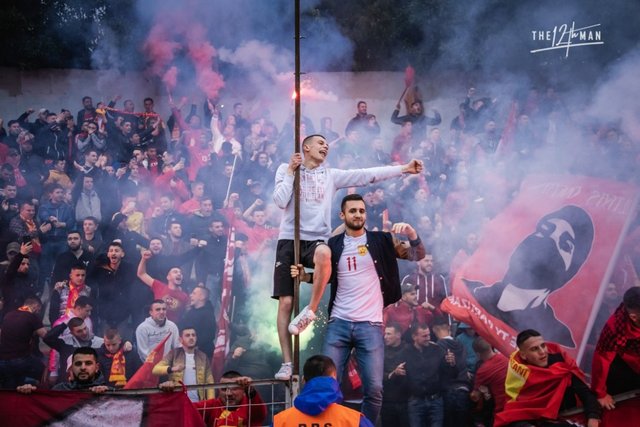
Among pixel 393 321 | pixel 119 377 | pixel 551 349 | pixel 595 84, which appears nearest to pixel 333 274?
pixel 551 349

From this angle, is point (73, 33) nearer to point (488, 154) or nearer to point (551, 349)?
point (488, 154)

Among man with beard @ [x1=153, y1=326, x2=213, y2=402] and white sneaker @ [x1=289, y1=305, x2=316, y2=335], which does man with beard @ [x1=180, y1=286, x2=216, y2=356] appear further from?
white sneaker @ [x1=289, y1=305, x2=316, y2=335]

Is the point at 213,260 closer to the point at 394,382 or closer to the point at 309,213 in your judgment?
the point at 394,382

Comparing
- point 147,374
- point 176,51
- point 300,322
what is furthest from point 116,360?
point 176,51

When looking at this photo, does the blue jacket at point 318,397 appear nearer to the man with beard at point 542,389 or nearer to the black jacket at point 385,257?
the black jacket at point 385,257

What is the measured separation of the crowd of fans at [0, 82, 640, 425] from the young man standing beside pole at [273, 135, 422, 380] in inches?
126

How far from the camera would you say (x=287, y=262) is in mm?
6211

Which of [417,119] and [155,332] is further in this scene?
[417,119]

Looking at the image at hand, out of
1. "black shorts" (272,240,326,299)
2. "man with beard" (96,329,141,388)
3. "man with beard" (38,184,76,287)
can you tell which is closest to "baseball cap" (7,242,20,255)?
"man with beard" (38,184,76,287)

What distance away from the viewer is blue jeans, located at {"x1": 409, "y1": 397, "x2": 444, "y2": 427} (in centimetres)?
865

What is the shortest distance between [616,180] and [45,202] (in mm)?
7800

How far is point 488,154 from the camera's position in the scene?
33.9 ft

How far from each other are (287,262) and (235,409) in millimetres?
1290

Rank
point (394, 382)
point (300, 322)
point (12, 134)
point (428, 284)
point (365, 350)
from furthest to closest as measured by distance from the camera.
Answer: point (12, 134) < point (428, 284) < point (394, 382) < point (365, 350) < point (300, 322)
